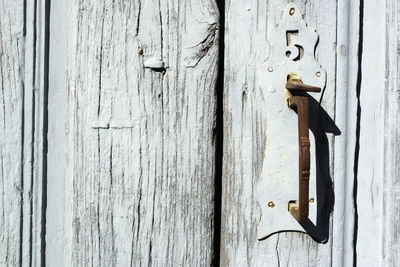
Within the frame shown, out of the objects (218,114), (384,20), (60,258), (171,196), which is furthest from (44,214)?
(384,20)

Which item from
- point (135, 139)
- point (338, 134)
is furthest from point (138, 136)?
point (338, 134)

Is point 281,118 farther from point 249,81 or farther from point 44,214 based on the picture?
point 44,214

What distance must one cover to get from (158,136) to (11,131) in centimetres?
24

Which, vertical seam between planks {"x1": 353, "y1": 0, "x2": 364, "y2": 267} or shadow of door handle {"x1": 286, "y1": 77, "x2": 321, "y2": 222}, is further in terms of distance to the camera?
vertical seam between planks {"x1": 353, "y1": 0, "x2": 364, "y2": 267}

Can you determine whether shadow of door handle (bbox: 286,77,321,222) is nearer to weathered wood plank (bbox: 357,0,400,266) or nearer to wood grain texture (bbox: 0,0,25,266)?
weathered wood plank (bbox: 357,0,400,266)

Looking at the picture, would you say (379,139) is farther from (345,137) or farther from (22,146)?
(22,146)

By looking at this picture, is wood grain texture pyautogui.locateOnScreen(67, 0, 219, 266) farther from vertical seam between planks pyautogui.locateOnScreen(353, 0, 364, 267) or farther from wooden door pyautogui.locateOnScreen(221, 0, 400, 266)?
vertical seam between planks pyautogui.locateOnScreen(353, 0, 364, 267)

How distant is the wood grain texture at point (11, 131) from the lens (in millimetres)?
604

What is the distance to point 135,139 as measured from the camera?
23.5 inches

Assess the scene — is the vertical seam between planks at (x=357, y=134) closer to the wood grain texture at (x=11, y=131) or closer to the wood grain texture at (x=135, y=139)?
the wood grain texture at (x=135, y=139)

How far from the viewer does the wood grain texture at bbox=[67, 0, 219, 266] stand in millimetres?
598

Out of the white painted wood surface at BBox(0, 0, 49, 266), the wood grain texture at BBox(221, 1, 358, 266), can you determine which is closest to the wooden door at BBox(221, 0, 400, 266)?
the wood grain texture at BBox(221, 1, 358, 266)

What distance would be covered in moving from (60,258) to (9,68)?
32 cm

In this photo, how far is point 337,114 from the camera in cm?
62
